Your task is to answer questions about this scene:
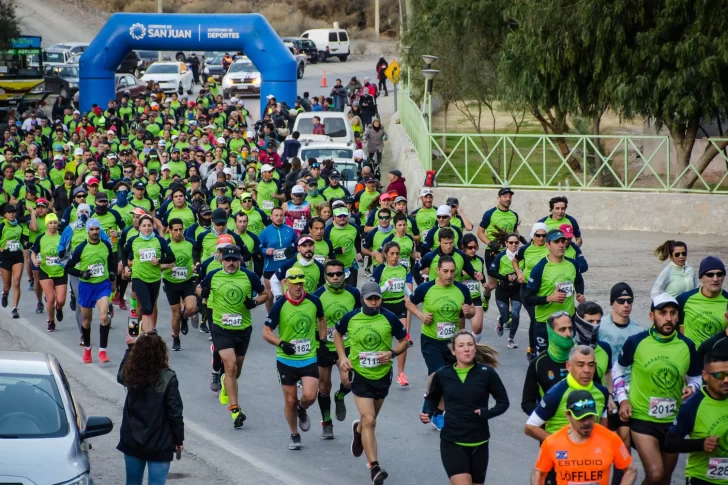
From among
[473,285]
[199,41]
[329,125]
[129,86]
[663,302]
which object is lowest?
[473,285]

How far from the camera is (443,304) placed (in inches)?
447

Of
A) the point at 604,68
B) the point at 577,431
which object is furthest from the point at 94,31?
the point at 577,431

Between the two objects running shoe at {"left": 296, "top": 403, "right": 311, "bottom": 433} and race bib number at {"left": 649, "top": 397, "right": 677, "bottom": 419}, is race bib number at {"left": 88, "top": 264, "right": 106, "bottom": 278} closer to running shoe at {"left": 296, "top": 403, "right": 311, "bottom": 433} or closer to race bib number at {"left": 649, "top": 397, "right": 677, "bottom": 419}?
running shoe at {"left": 296, "top": 403, "right": 311, "bottom": 433}

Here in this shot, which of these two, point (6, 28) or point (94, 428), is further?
point (6, 28)

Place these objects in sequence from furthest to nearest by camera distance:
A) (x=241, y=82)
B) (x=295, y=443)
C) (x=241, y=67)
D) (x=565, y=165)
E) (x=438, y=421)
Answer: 1. (x=241, y=67)
2. (x=241, y=82)
3. (x=565, y=165)
4. (x=438, y=421)
5. (x=295, y=443)

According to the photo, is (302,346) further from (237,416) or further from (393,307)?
(393,307)

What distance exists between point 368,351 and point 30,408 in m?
3.02

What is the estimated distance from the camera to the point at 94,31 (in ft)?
240

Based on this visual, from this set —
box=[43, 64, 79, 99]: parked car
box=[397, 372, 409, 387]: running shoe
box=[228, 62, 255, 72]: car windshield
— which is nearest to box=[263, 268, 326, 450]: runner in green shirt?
box=[397, 372, 409, 387]: running shoe

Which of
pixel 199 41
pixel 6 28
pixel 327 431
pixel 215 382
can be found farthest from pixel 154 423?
pixel 6 28

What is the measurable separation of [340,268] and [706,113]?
14821 millimetres

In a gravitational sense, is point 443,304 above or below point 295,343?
above

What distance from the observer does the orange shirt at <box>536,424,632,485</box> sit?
276 inches

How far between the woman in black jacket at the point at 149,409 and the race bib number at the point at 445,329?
140 inches
